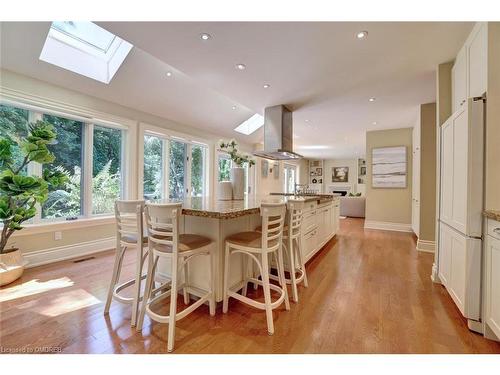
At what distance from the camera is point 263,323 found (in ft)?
5.74

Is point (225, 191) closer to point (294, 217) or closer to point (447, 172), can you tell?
point (294, 217)

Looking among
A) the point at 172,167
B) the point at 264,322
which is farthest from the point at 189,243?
the point at 172,167

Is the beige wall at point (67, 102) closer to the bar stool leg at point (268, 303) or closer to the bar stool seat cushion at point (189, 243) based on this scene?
the bar stool seat cushion at point (189, 243)

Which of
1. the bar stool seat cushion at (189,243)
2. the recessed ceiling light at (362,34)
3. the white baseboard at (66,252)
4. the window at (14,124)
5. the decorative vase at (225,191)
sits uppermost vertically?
the recessed ceiling light at (362,34)

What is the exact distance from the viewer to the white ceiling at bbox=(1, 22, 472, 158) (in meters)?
2.10

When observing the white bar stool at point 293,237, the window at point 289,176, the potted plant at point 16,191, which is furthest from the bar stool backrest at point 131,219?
the window at point 289,176

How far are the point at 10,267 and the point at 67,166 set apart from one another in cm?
144

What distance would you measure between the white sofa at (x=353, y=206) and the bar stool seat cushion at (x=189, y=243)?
22.9 ft

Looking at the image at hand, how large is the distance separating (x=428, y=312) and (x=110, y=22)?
363 cm

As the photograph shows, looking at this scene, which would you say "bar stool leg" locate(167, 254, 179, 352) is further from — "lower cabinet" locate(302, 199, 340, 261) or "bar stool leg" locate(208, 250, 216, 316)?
"lower cabinet" locate(302, 199, 340, 261)

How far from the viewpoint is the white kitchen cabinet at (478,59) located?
1779mm

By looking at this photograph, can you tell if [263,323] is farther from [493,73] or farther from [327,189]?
[327,189]

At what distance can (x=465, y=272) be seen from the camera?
1.72 m

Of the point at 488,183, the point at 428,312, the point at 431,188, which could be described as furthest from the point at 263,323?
the point at 431,188
